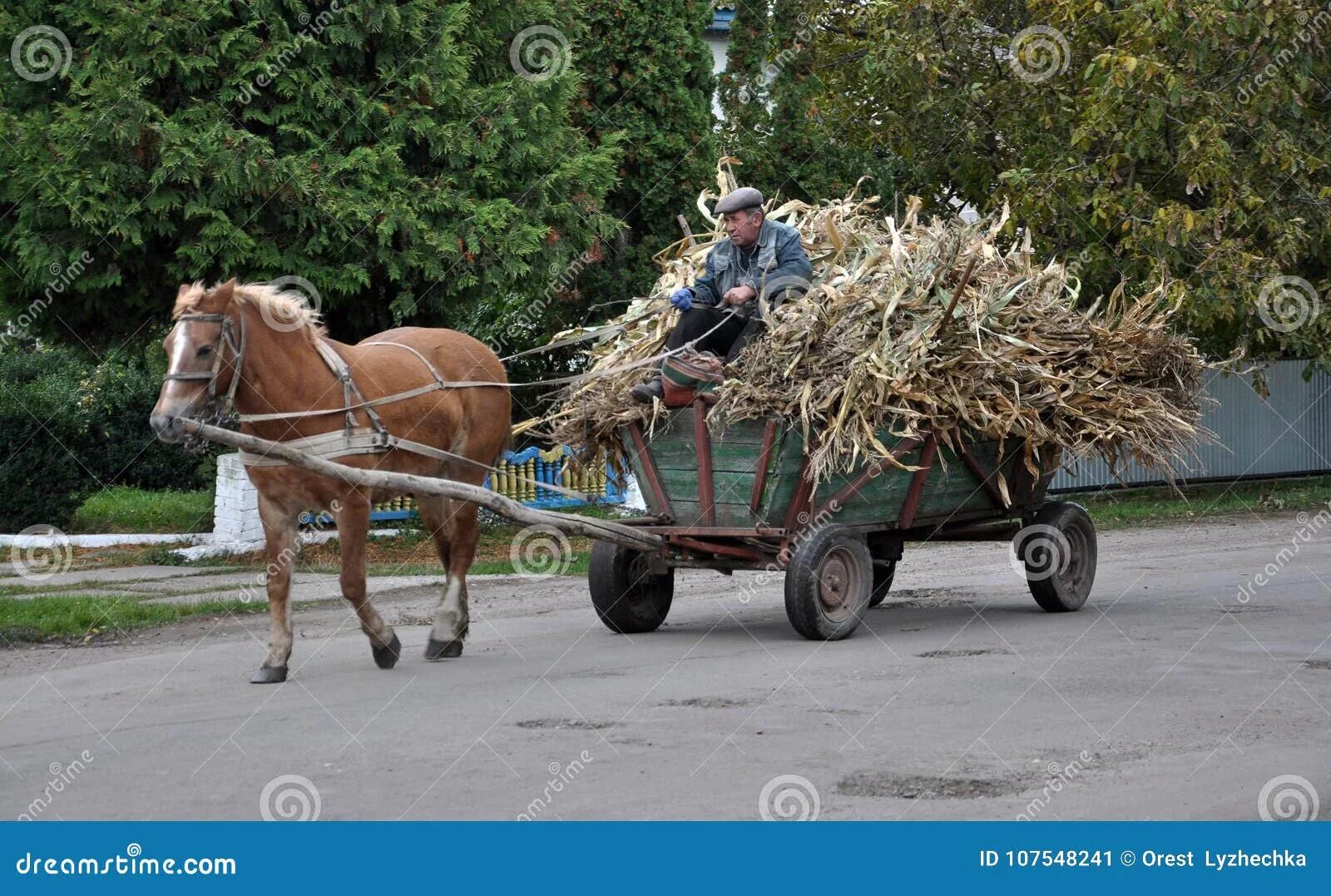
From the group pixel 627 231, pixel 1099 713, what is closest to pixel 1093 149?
pixel 627 231

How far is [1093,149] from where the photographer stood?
19.3 m

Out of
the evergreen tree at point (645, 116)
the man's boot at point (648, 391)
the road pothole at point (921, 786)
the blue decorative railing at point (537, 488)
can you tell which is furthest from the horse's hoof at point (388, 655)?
the evergreen tree at point (645, 116)

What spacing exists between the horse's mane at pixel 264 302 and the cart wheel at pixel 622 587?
2.32 meters

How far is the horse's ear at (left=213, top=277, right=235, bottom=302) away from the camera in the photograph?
8.34 metres

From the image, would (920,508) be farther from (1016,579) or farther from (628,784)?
Answer: (628,784)

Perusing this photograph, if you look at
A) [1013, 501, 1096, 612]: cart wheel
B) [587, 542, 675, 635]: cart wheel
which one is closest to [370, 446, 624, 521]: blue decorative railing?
[587, 542, 675, 635]: cart wheel

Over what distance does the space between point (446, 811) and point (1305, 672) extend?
4881 mm

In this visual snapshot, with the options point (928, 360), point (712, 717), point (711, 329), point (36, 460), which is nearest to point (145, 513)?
point (36, 460)

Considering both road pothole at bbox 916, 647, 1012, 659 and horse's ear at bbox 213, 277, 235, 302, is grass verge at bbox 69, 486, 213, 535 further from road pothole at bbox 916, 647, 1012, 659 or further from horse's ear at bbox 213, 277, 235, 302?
road pothole at bbox 916, 647, 1012, 659

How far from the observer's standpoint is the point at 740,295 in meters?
9.65

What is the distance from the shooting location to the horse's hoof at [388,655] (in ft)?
29.8

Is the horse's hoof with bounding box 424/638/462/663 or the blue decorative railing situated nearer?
the horse's hoof with bounding box 424/638/462/663

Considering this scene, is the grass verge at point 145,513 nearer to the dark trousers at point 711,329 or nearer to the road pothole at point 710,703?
the dark trousers at point 711,329

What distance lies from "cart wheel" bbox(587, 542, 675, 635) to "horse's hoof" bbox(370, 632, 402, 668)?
149 cm
